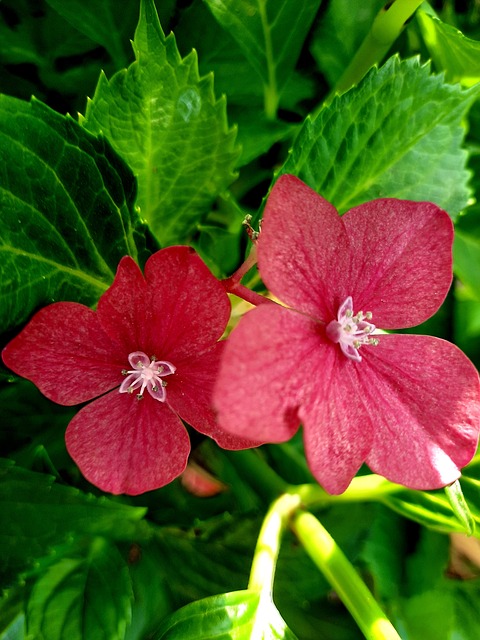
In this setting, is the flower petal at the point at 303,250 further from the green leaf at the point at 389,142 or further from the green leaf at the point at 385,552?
the green leaf at the point at 385,552

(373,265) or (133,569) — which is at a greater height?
(373,265)

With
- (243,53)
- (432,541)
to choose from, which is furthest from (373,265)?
(432,541)

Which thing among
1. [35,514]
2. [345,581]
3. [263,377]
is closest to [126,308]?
[263,377]

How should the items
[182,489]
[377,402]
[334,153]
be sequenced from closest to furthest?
[377,402], [334,153], [182,489]

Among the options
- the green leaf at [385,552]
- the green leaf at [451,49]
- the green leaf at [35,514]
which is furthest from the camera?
the green leaf at [385,552]

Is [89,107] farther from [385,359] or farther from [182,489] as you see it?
[182,489]

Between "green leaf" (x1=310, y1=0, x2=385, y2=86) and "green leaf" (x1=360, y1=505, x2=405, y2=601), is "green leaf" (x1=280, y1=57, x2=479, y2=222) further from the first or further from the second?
"green leaf" (x1=360, y1=505, x2=405, y2=601)

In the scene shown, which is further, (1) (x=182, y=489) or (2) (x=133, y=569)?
(1) (x=182, y=489)

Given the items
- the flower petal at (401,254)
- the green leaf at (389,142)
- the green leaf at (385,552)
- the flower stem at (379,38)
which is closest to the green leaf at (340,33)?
the flower stem at (379,38)
